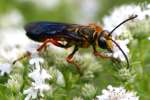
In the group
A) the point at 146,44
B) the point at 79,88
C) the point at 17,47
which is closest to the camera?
the point at 79,88

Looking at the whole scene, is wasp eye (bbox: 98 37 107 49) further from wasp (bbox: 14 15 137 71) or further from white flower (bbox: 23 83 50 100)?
white flower (bbox: 23 83 50 100)

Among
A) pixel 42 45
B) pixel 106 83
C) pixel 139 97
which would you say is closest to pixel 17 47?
pixel 42 45

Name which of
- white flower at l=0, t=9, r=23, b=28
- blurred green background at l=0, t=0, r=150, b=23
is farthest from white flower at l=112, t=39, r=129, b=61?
white flower at l=0, t=9, r=23, b=28

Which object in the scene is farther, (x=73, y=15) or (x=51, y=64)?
(x=73, y=15)

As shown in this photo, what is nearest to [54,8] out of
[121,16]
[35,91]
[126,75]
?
[121,16]

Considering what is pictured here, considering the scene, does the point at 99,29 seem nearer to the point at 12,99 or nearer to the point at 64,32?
the point at 64,32

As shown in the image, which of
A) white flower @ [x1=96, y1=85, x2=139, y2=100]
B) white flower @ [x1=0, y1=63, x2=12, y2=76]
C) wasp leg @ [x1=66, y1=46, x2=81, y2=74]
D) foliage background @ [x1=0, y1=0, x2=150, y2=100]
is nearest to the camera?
white flower @ [x1=96, y1=85, x2=139, y2=100]
